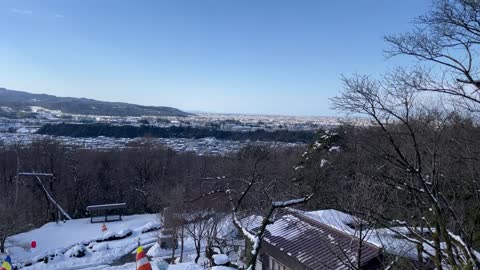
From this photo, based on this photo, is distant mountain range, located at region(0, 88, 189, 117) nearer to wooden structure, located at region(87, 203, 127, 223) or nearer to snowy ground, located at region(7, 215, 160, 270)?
wooden structure, located at region(87, 203, 127, 223)

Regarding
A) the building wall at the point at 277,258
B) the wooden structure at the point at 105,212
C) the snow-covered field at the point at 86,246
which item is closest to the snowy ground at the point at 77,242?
the snow-covered field at the point at 86,246

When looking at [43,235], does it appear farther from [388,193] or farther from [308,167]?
[388,193]

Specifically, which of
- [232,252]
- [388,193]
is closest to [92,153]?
[232,252]

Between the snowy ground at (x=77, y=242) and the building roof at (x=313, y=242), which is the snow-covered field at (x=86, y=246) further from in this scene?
the building roof at (x=313, y=242)

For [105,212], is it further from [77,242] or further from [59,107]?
[59,107]

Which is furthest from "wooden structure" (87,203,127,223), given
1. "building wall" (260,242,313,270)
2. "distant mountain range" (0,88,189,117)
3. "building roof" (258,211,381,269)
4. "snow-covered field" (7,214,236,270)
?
"distant mountain range" (0,88,189,117)

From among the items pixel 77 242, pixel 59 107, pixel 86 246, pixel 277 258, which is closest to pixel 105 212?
pixel 77 242
